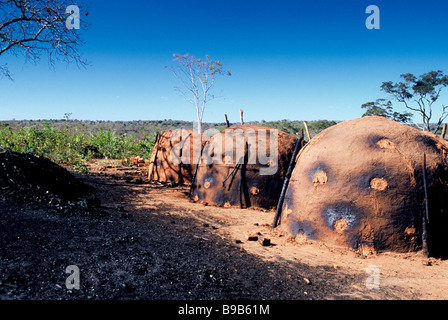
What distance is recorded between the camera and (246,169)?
24.9 feet

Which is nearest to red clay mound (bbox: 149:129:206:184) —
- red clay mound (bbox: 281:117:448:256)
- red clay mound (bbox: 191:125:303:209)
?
red clay mound (bbox: 191:125:303:209)

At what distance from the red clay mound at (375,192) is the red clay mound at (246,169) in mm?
2109

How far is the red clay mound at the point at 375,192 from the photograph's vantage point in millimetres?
4578

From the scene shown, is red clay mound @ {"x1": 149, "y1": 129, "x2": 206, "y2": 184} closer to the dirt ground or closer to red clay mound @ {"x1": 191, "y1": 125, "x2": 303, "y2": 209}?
red clay mound @ {"x1": 191, "y1": 125, "x2": 303, "y2": 209}

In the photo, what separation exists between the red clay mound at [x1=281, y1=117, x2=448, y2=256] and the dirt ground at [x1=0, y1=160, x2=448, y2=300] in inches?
11.2

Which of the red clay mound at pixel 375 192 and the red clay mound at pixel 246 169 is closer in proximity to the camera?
the red clay mound at pixel 375 192

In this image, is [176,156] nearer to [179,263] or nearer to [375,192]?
[179,263]

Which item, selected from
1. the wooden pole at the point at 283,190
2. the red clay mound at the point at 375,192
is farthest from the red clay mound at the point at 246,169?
the red clay mound at the point at 375,192

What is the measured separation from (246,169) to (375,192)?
11.4ft

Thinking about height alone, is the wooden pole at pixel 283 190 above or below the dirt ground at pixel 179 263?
above

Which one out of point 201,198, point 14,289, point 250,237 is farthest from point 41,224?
point 201,198

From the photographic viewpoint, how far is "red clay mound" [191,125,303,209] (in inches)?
298

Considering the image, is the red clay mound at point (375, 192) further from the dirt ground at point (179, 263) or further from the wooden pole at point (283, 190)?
the wooden pole at point (283, 190)
